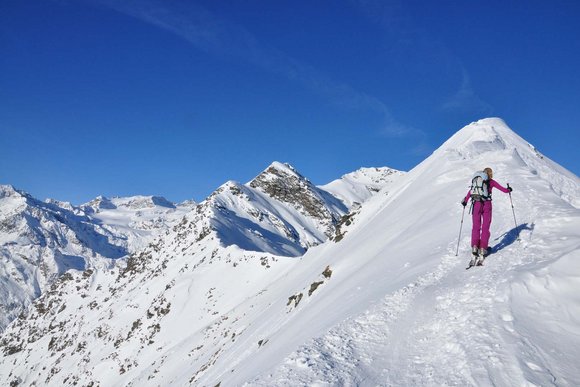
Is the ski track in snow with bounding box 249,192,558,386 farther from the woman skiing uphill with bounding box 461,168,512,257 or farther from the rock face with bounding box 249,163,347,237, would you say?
the rock face with bounding box 249,163,347,237

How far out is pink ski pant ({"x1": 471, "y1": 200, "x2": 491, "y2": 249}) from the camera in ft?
39.0

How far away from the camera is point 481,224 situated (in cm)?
1259

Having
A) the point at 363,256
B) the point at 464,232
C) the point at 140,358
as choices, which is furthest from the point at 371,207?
the point at 140,358

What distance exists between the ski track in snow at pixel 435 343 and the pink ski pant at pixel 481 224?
26.1 inches

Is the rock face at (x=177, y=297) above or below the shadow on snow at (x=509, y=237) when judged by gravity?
above

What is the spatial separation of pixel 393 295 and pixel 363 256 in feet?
35.6

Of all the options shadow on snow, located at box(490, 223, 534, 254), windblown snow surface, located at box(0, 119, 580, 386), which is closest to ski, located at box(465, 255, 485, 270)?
windblown snow surface, located at box(0, 119, 580, 386)

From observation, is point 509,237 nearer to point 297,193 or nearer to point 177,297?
point 177,297

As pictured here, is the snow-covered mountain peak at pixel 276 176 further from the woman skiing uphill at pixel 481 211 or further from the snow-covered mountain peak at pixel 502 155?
the woman skiing uphill at pixel 481 211

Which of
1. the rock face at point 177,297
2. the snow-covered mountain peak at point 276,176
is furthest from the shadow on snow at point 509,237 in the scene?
the snow-covered mountain peak at point 276,176

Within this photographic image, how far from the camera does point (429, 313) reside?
9.75 meters

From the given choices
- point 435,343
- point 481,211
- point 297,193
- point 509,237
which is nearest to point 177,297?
point 509,237

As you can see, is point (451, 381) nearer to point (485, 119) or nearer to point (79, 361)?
point (485, 119)

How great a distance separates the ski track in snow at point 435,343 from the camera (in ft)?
23.5
